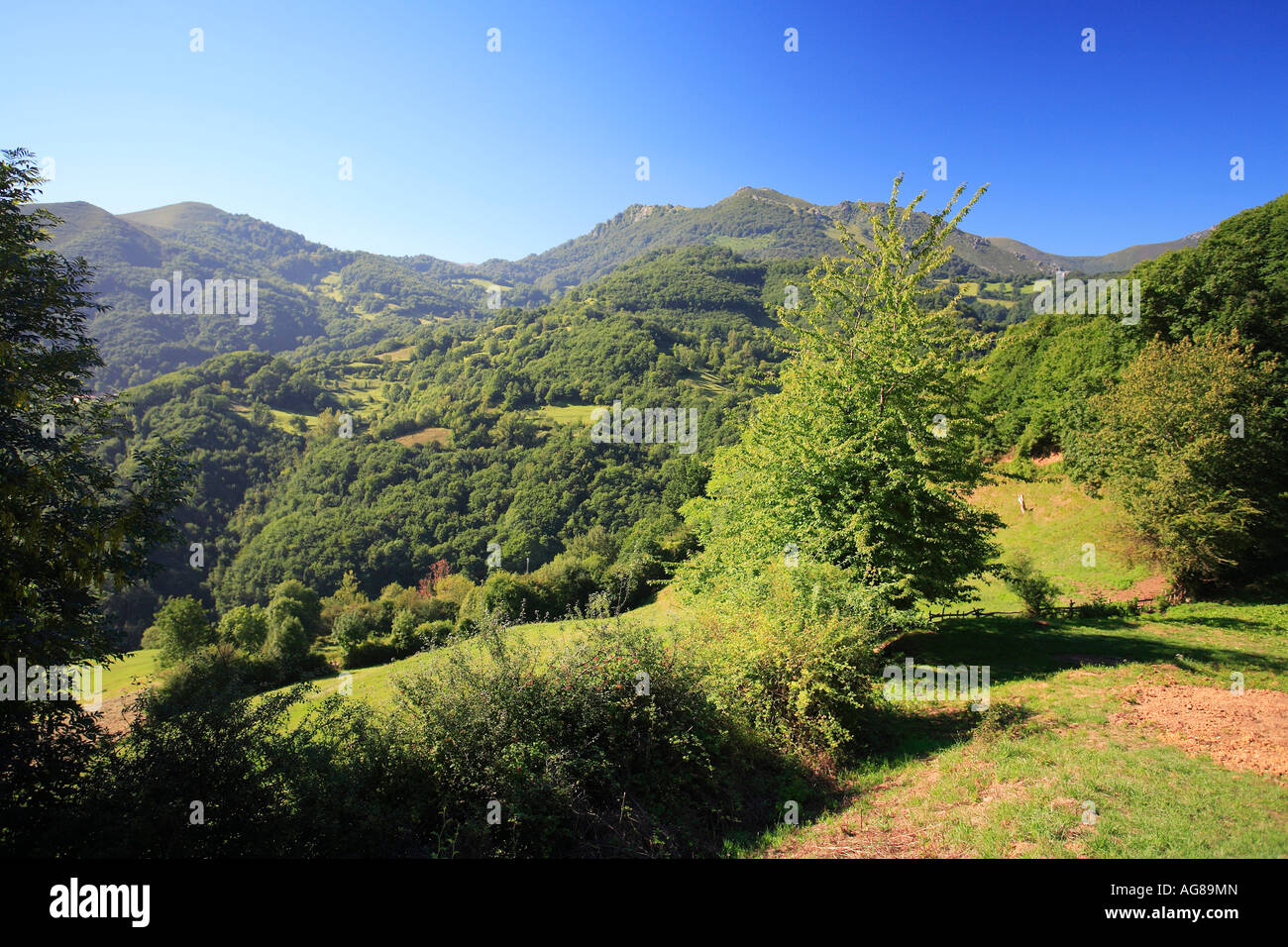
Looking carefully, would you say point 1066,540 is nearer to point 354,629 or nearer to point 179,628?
point 354,629

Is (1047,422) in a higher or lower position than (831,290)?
lower

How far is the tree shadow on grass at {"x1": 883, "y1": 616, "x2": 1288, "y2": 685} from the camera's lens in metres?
11.3

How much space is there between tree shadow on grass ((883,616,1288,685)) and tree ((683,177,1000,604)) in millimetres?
1593

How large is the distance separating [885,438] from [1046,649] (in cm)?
673

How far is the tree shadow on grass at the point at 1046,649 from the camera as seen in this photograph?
445 inches

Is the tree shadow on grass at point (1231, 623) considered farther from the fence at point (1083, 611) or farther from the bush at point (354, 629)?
the bush at point (354, 629)

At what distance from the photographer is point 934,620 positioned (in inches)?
636

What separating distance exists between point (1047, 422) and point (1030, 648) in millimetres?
25816

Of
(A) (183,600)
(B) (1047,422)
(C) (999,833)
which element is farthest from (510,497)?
(C) (999,833)

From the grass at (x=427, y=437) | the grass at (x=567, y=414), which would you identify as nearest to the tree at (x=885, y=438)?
the grass at (x=567, y=414)

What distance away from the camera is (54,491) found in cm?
753

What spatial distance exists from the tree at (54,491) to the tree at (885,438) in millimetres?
11988
